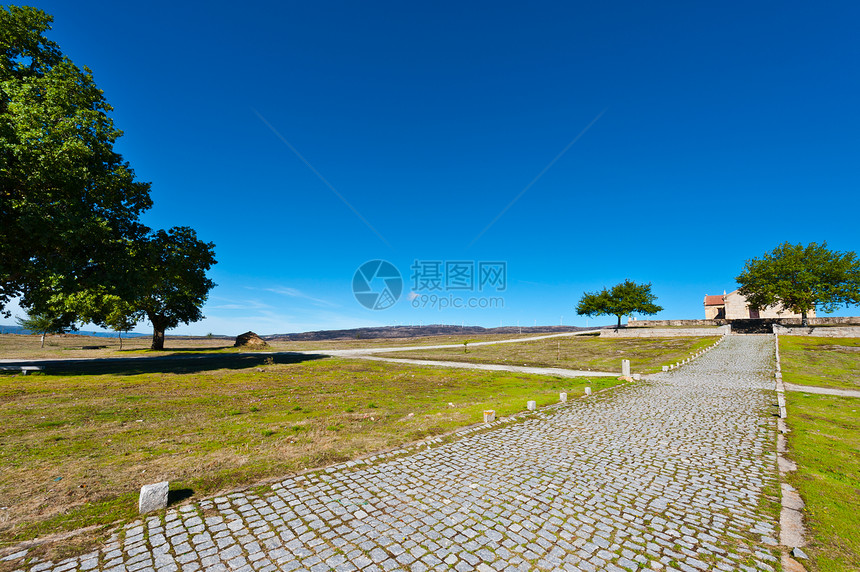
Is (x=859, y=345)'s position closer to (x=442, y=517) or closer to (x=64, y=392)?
(x=442, y=517)

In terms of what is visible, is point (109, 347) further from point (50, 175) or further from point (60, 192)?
point (50, 175)

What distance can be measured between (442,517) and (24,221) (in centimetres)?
2438

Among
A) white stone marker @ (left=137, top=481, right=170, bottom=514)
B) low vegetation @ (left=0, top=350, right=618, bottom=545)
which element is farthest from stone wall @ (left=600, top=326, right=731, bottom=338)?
white stone marker @ (left=137, top=481, right=170, bottom=514)

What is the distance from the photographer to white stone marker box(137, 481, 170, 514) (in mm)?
5379

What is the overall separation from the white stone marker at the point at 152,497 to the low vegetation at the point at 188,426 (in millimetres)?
323

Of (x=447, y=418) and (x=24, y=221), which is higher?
(x=24, y=221)

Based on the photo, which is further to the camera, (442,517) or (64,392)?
(64,392)

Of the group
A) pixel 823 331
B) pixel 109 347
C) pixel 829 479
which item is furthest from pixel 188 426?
pixel 823 331

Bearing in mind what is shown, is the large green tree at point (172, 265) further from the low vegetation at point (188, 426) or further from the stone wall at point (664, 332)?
the stone wall at point (664, 332)

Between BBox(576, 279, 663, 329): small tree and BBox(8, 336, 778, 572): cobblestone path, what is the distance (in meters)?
60.2

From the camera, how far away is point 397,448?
8.83 metres

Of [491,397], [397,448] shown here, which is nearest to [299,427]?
[397,448]

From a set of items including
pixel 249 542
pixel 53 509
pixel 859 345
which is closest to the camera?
pixel 249 542

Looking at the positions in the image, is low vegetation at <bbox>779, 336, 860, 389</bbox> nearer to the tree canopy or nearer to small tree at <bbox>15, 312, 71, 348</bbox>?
the tree canopy
